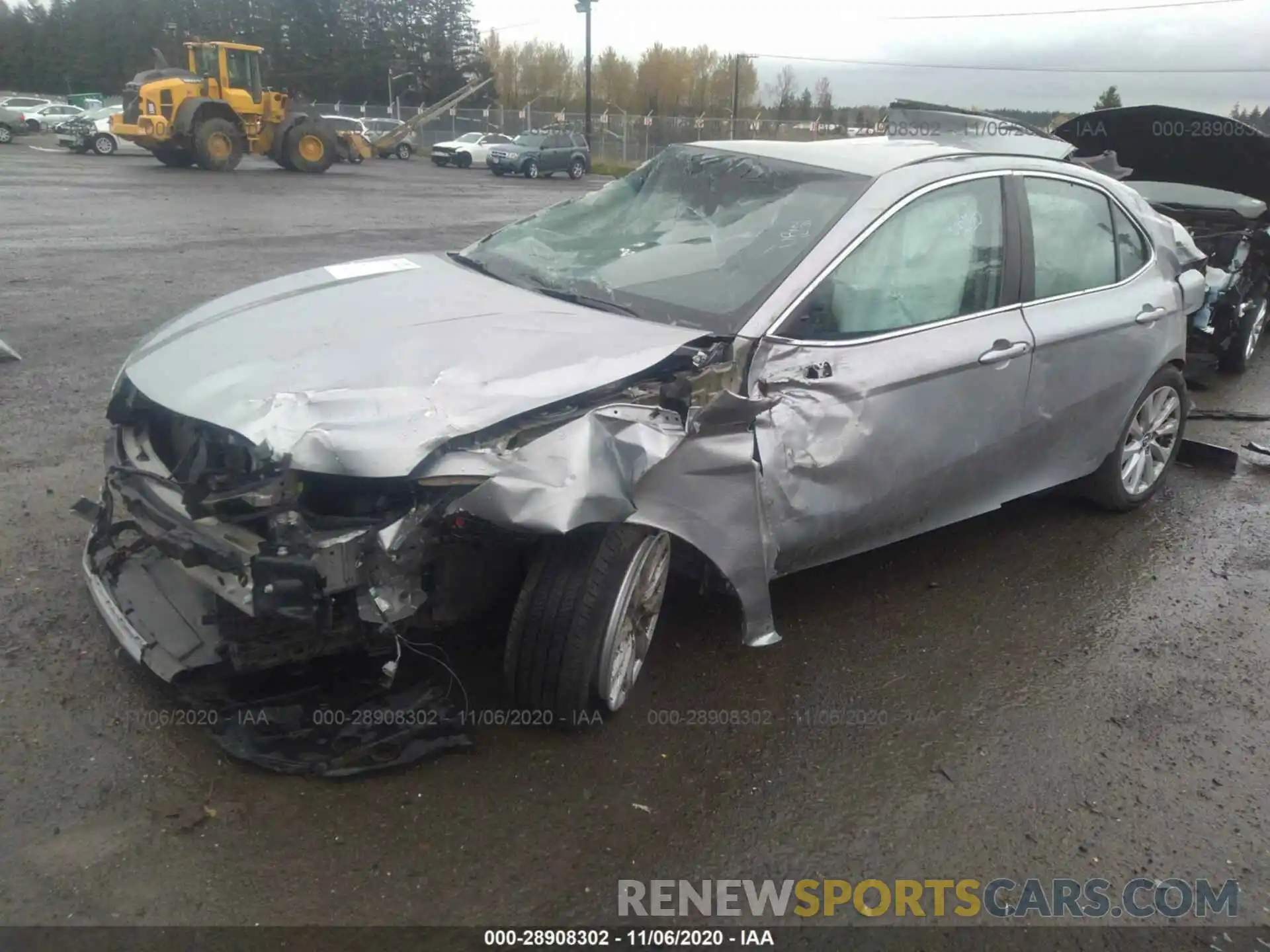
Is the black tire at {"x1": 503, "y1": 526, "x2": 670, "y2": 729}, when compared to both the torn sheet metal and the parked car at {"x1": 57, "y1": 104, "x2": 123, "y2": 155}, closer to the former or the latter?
the torn sheet metal

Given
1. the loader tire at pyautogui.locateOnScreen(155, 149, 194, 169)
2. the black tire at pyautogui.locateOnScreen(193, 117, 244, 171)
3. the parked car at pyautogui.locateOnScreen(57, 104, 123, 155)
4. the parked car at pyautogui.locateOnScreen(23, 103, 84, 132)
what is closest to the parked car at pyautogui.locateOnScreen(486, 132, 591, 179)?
the black tire at pyautogui.locateOnScreen(193, 117, 244, 171)

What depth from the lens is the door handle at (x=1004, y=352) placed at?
3.69 meters

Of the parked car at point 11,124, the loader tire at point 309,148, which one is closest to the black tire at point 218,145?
the loader tire at point 309,148

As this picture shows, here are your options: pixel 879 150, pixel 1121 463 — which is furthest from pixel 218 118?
pixel 1121 463

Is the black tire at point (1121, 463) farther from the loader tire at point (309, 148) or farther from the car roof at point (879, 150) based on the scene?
the loader tire at point (309, 148)

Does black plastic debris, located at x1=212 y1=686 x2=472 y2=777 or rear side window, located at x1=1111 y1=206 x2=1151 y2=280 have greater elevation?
rear side window, located at x1=1111 y1=206 x2=1151 y2=280

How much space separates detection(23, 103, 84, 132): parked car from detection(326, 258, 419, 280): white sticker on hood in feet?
138

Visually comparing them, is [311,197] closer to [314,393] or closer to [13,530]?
[13,530]

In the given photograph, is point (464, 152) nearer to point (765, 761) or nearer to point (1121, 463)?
point (1121, 463)

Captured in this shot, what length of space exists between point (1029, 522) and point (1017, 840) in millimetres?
2428

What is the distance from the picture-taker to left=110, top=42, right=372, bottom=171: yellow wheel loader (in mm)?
22875

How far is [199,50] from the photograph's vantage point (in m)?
24.0

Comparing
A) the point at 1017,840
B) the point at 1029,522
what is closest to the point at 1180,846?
the point at 1017,840

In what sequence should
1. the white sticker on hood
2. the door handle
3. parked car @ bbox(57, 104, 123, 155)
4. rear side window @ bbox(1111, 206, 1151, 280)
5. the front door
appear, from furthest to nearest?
parked car @ bbox(57, 104, 123, 155), rear side window @ bbox(1111, 206, 1151, 280), the white sticker on hood, the door handle, the front door
